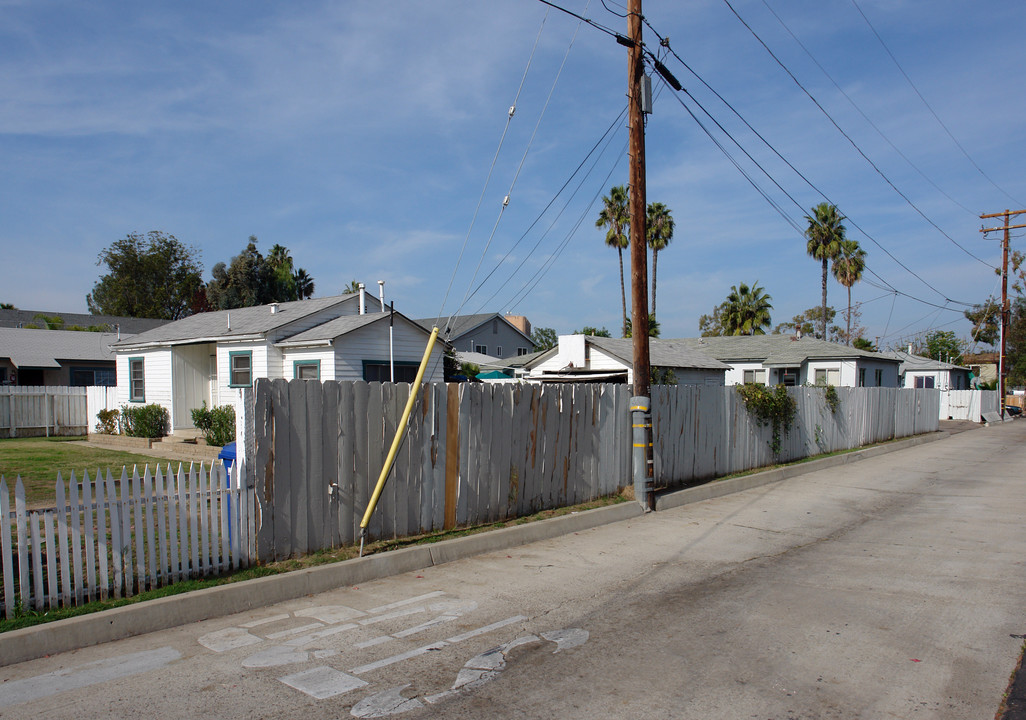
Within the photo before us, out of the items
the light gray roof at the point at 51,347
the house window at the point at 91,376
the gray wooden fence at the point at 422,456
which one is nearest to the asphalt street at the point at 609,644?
the gray wooden fence at the point at 422,456

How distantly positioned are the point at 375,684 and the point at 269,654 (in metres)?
1.09

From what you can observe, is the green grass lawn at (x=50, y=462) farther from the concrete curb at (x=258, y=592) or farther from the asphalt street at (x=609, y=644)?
the asphalt street at (x=609, y=644)

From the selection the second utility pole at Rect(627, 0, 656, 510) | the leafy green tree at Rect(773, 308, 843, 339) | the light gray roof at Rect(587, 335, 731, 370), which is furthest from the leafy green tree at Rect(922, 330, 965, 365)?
the second utility pole at Rect(627, 0, 656, 510)

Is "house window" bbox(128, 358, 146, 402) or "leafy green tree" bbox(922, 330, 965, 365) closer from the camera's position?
"house window" bbox(128, 358, 146, 402)

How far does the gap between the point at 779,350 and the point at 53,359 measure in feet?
112

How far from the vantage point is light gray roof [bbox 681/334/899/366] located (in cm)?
3459

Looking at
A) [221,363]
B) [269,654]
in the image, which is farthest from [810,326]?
[269,654]

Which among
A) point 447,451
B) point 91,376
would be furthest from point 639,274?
point 91,376

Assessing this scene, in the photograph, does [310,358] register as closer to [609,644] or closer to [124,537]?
[124,537]

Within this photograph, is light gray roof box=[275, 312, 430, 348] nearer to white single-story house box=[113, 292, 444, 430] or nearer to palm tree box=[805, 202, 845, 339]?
white single-story house box=[113, 292, 444, 430]

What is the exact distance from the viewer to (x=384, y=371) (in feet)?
71.3

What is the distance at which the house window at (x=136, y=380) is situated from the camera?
24.4m

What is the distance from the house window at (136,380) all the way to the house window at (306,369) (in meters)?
7.02

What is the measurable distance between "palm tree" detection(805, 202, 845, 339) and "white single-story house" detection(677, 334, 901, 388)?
1231cm
